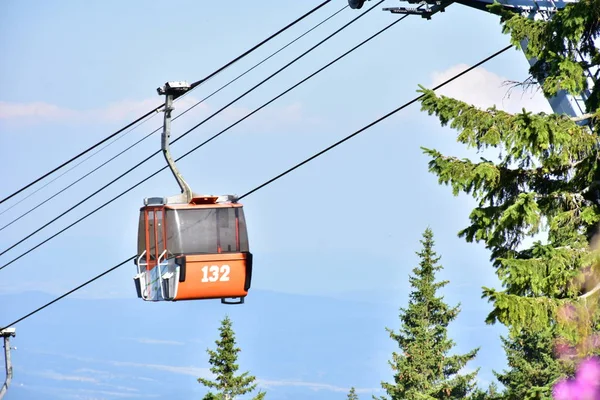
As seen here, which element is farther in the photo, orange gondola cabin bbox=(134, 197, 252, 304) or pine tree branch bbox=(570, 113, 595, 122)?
orange gondola cabin bbox=(134, 197, 252, 304)

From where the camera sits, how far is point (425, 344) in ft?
167

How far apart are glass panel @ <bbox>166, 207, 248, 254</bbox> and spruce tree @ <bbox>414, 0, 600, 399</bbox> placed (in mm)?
6767

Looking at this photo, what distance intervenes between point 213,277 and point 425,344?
108 ft

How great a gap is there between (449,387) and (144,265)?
2847cm

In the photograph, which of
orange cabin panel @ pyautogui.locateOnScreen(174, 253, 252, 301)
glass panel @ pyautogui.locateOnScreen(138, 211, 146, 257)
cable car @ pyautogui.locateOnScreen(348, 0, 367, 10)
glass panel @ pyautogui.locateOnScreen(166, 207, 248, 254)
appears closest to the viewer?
cable car @ pyautogui.locateOnScreen(348, 0, 367, 10)

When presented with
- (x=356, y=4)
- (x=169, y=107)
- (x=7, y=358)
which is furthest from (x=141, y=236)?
(x=7, y=358)

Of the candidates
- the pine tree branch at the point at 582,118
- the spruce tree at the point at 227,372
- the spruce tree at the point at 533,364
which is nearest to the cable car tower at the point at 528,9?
the pine tree branch at the point at 582,118

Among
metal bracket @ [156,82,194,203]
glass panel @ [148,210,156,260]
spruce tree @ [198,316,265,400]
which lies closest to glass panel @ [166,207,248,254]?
glass panel @ [148,210,156,260]

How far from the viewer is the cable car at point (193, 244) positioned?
19469 millimetres

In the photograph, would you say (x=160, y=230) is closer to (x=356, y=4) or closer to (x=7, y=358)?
(x=356, y=4)

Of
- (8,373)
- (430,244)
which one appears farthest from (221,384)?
(8,373)

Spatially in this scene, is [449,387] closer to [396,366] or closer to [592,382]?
[396,366]

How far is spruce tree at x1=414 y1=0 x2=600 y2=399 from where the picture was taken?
13031 millimetres

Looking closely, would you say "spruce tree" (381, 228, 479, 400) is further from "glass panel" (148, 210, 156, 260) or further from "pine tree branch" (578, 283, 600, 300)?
"pine tree branch" (578, 283, 600, 300)
